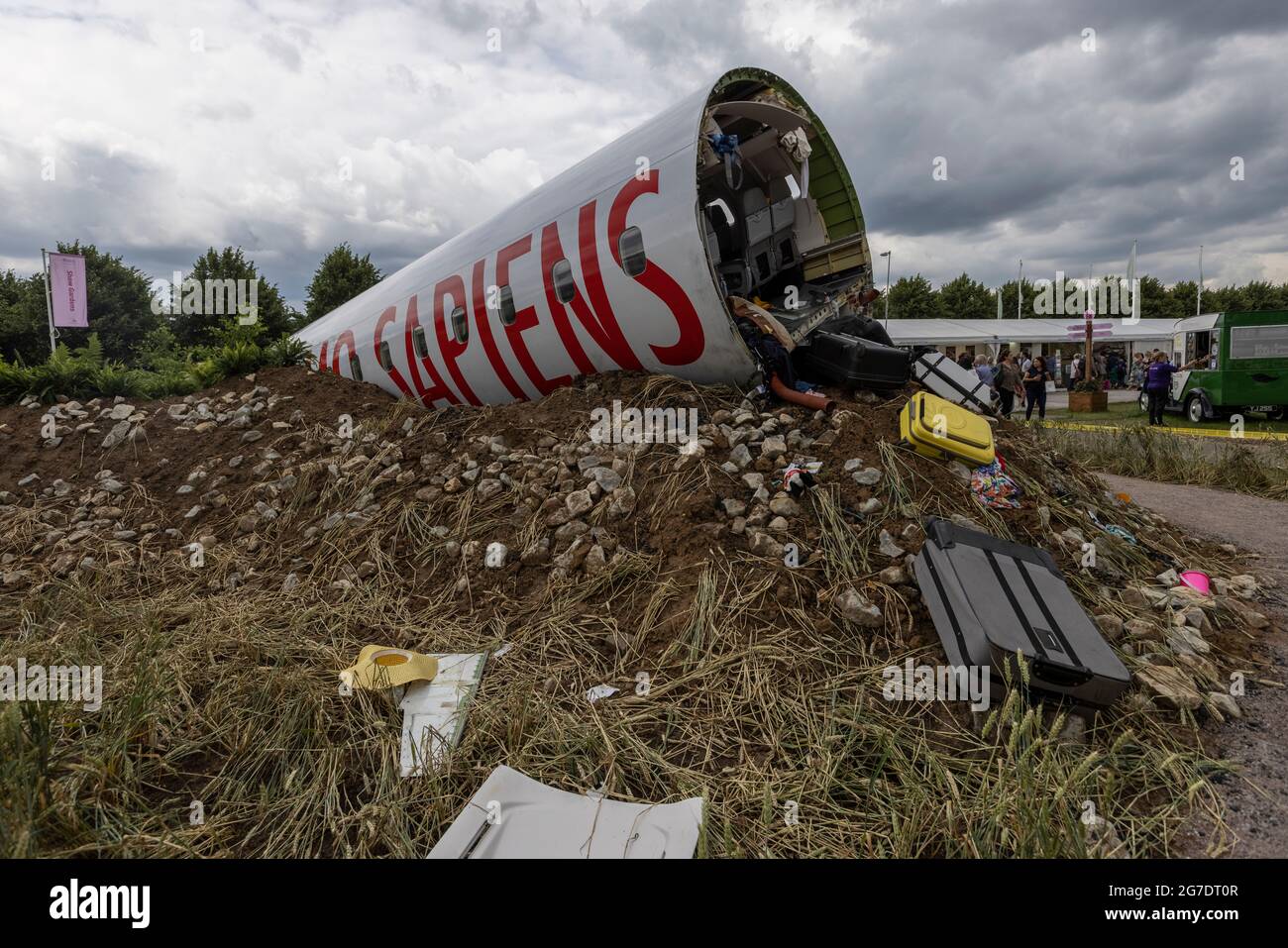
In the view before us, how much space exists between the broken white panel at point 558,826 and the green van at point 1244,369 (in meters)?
24.4

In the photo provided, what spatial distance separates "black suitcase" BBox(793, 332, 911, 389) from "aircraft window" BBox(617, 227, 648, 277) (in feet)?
6.95

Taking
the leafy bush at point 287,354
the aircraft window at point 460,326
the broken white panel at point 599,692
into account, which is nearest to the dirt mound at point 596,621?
the broken white panel at point 599,692

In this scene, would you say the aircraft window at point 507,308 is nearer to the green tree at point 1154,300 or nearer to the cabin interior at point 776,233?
the cabin interior at point 776,233

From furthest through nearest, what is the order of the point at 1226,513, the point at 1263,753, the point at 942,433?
the point at 1226,513 < the point at 942,433 < the point at 1263,753

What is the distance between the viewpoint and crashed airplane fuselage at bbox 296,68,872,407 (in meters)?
6.91

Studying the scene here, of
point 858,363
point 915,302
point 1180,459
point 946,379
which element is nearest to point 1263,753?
point 858,363

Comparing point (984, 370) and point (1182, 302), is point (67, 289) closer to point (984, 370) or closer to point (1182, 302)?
point (984, 370)

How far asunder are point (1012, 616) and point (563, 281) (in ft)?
18.9

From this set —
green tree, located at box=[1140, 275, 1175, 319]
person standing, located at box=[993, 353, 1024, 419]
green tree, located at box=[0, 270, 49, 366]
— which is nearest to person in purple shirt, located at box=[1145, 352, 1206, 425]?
person standing, located at box=[993, 353, 1024, 419]

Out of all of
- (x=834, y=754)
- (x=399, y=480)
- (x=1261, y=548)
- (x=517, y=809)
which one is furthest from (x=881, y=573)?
(x=1261, y=548)

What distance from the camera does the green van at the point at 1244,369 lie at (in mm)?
19484

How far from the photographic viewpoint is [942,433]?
604cm

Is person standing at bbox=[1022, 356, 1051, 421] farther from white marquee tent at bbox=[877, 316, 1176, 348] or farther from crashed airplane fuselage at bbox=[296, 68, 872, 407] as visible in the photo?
white marquee tent at bbox=[877, 316, 1176, 348]

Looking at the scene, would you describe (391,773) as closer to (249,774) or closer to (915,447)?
(249,774)
